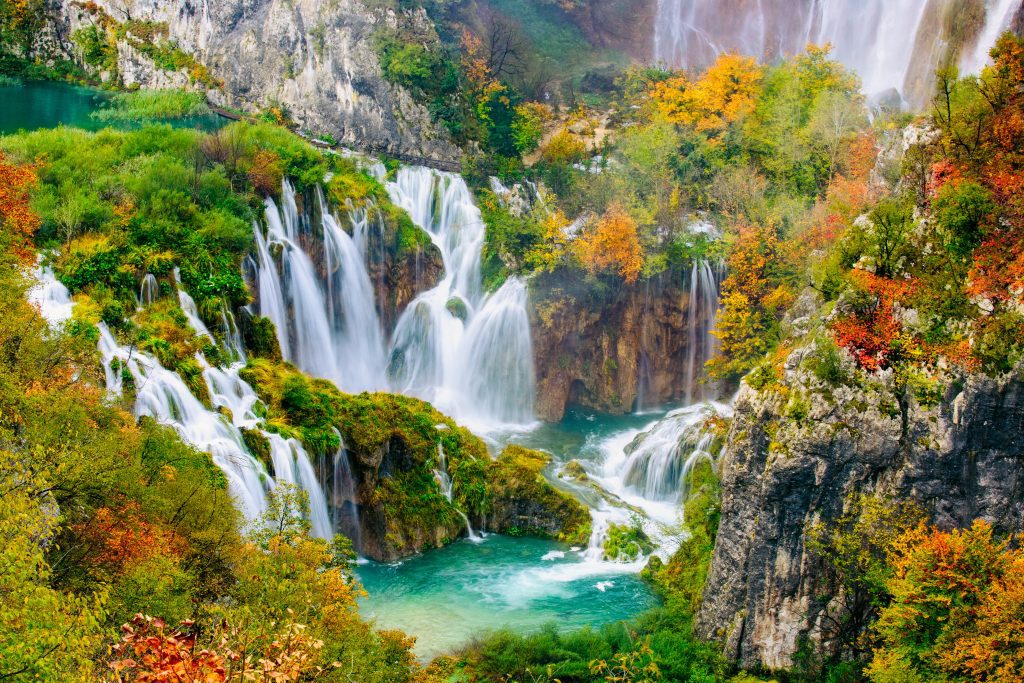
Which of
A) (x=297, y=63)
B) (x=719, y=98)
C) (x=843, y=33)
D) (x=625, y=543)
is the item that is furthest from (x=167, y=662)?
(x=843, y=33)

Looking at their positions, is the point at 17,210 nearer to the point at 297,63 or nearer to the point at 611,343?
the point at 611,343

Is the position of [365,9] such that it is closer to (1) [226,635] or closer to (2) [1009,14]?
(2) [1009,14]

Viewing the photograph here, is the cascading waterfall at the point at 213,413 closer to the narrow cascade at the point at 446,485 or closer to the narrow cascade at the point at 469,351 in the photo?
the narrow cascade at the point at 446,485

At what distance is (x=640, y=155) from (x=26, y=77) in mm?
38156

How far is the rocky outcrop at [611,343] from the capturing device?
110 feet

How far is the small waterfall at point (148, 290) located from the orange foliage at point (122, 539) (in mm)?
10363

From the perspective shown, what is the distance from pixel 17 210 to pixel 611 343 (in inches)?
848

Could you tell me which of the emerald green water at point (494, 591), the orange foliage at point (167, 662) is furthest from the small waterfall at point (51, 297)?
the orange foliage at point (167, 662)

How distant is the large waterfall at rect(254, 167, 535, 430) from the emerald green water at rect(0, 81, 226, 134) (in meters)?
12.8

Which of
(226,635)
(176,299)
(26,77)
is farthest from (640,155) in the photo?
(26,77)

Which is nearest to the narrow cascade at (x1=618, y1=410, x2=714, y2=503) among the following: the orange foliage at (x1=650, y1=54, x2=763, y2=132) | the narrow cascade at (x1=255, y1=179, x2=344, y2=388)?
the narrow cascade at (x1=255, y1=179, x2=344, y2=388)

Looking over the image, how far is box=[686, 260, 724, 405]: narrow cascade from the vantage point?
3291cm

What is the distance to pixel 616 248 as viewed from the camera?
32.9 m

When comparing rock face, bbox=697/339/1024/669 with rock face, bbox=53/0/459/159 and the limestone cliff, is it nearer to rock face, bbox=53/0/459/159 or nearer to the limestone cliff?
the limestone cliff
